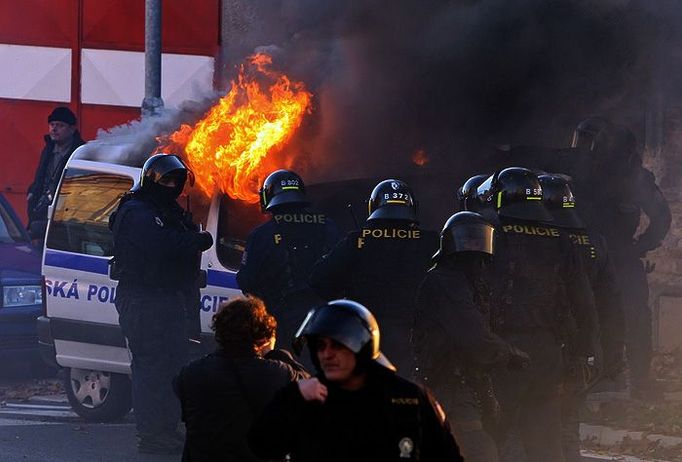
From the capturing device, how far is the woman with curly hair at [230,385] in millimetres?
5023

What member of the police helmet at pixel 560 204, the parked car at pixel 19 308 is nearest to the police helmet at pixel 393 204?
the police helmet at pixel 560 204

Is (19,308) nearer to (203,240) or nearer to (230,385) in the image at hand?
(203,240)

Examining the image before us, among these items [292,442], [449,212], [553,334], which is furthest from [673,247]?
[292,442]

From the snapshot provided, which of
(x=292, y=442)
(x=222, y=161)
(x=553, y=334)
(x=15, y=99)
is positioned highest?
(x=15, y=99)

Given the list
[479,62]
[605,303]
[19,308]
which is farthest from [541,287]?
[19,308]

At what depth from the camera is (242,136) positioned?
997 centimetres

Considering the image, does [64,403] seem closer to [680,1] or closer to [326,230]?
[326,230]

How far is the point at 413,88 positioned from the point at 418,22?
60 centimetres

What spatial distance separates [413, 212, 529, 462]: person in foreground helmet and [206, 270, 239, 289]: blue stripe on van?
3109mm

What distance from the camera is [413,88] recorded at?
11922mm

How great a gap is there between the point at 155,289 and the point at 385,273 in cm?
215

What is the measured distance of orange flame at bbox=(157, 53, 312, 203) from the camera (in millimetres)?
9758

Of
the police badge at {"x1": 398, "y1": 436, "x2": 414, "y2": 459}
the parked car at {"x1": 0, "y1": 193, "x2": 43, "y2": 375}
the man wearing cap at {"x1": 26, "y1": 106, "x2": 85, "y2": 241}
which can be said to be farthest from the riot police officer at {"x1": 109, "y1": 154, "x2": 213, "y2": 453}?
the police badge at {"x1": 398, "y1": 436, "x2": 414, "y2": 459}

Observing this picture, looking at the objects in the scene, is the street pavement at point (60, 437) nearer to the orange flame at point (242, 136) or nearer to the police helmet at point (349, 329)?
the orange flame at point (242, 136)
